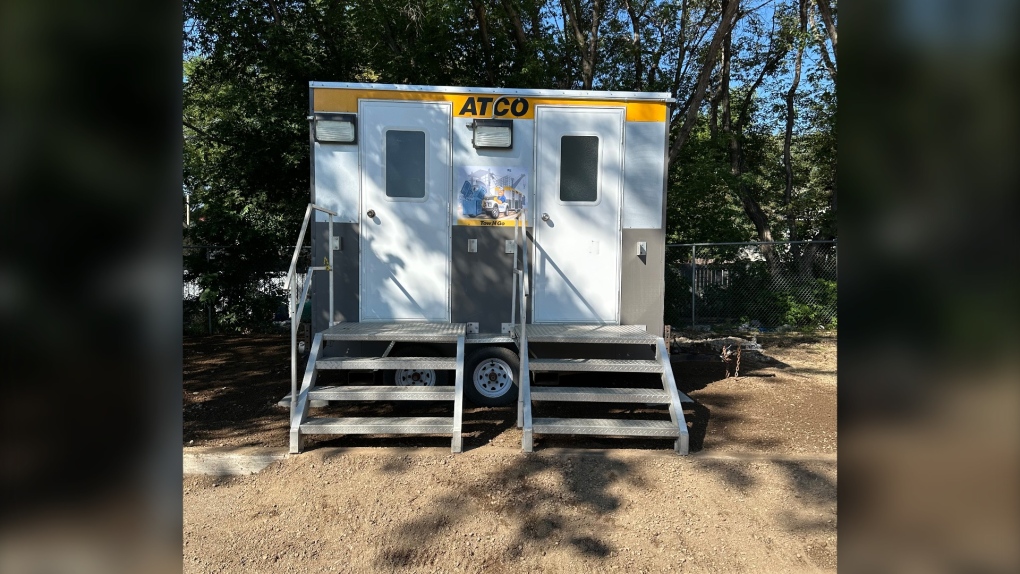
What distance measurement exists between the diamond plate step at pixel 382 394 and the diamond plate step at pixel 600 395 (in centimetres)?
82

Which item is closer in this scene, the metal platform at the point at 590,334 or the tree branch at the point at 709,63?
the metal platform at the point at 590,334

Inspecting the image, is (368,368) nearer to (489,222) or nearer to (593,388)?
(489,222)

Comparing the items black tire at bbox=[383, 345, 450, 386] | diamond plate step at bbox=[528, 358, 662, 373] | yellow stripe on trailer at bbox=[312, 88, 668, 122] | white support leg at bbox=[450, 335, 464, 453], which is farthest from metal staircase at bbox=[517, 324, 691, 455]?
yellow stripe on trailer at bbox=[312, 88, 668, 122]

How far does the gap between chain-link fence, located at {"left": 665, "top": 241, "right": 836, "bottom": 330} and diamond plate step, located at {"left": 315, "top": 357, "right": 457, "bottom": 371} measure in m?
8.76

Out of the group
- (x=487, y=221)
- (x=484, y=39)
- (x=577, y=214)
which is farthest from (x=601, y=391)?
(x=484, y=39)

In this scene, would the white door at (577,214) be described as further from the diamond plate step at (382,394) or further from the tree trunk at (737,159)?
the tree trunk at (737,159)

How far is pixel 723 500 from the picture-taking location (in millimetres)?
4355

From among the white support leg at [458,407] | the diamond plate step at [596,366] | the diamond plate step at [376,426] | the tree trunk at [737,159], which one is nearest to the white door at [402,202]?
the white support leg at [458,407]

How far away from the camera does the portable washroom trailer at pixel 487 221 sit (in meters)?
6.25

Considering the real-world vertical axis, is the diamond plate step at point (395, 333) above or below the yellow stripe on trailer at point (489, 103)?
below

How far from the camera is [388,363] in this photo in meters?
5.65

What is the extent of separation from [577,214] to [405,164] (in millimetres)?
1847

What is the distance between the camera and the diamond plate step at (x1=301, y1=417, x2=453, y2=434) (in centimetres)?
512
